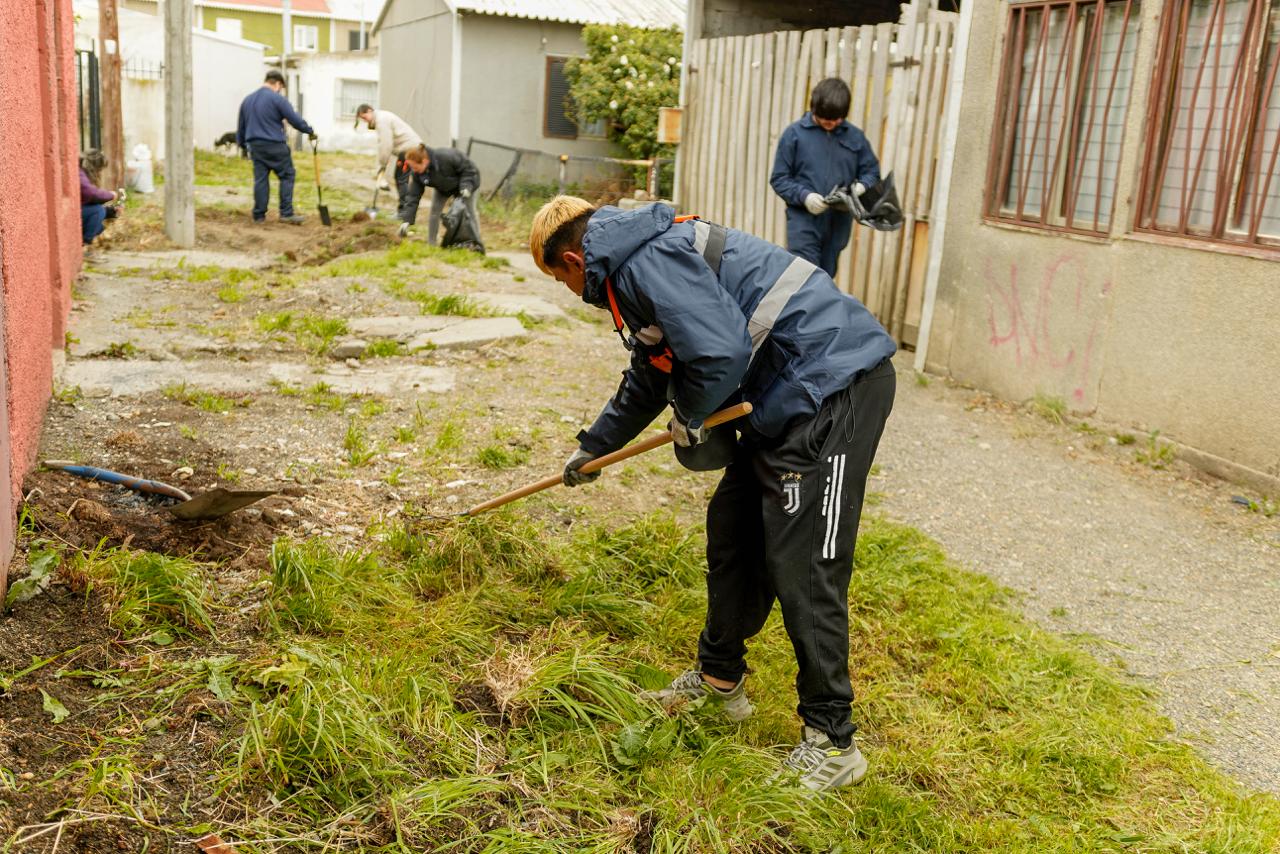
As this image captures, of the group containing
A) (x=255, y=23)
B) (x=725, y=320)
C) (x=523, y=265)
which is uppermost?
(x=255, y=23)

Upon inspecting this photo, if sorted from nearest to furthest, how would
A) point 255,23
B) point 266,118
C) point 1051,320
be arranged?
point 1051,320 < point 266,118 < point 255,23

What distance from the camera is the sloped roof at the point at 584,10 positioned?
61.6ft

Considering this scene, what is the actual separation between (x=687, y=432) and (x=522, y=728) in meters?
0.96

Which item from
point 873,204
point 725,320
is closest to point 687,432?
point 725,320

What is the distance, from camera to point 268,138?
14828 mm

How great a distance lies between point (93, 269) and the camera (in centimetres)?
1045

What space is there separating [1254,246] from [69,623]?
5608 millimetres

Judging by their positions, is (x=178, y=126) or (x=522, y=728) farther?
(x=178, y=126)

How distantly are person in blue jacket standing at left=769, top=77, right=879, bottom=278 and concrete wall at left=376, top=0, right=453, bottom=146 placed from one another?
12908mm

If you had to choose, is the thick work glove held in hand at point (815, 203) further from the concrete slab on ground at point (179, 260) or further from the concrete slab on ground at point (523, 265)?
the concrete slab on ground at point (179, 260)

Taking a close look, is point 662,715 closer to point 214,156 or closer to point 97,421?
point 97,421

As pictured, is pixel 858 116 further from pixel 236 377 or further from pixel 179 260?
pixel 179 260

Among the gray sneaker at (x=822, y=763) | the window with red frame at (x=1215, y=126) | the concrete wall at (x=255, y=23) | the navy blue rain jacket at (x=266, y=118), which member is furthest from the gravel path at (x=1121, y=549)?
the concrete wall at (x=255, y=23)

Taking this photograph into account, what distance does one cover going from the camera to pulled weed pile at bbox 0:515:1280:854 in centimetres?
281
